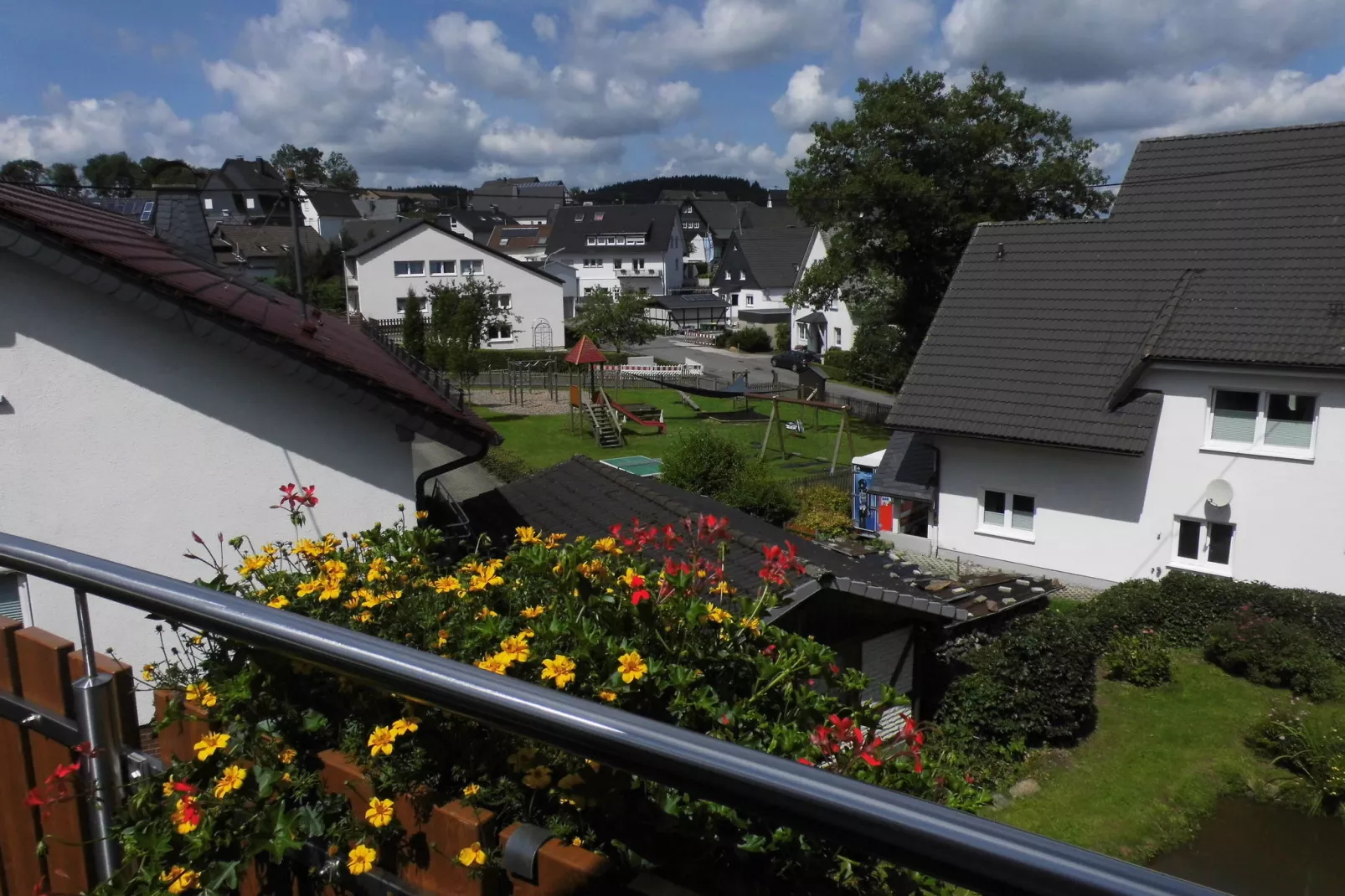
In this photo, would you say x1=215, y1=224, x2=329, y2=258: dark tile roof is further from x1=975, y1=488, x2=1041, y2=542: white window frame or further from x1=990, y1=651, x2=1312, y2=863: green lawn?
x1=990, y1=651, x2=1312, y2=863: green lawn

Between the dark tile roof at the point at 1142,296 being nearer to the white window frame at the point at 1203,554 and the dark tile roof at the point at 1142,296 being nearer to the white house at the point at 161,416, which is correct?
the white window frame at the point at 1203,554

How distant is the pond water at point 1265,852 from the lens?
34.6ft

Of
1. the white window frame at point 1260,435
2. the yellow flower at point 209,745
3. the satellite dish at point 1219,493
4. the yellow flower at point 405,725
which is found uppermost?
the yellow flower at point 405,725

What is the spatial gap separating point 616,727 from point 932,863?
0.38 meters

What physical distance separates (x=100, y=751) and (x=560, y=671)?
3.44 feet

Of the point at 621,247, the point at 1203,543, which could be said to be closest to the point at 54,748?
the point at 1203,543

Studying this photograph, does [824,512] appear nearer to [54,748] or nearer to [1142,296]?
[1142,296]

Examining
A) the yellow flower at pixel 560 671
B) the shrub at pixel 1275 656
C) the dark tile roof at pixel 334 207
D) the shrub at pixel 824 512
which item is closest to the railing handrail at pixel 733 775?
the yellow flower at pixel 560 671

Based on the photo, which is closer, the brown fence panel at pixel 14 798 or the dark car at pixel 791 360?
the brown fence panel at pixel 14 798

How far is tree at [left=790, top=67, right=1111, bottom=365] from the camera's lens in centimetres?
3462

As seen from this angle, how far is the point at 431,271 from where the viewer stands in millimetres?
57312

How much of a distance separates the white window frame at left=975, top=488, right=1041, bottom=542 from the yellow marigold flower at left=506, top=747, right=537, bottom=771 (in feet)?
65.8

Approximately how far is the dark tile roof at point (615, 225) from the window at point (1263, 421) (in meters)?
67.2

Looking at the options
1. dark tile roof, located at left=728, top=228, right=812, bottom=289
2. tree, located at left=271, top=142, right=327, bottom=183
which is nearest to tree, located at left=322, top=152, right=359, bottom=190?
tree, located at left=271, top=142, right=327, bottom=183
